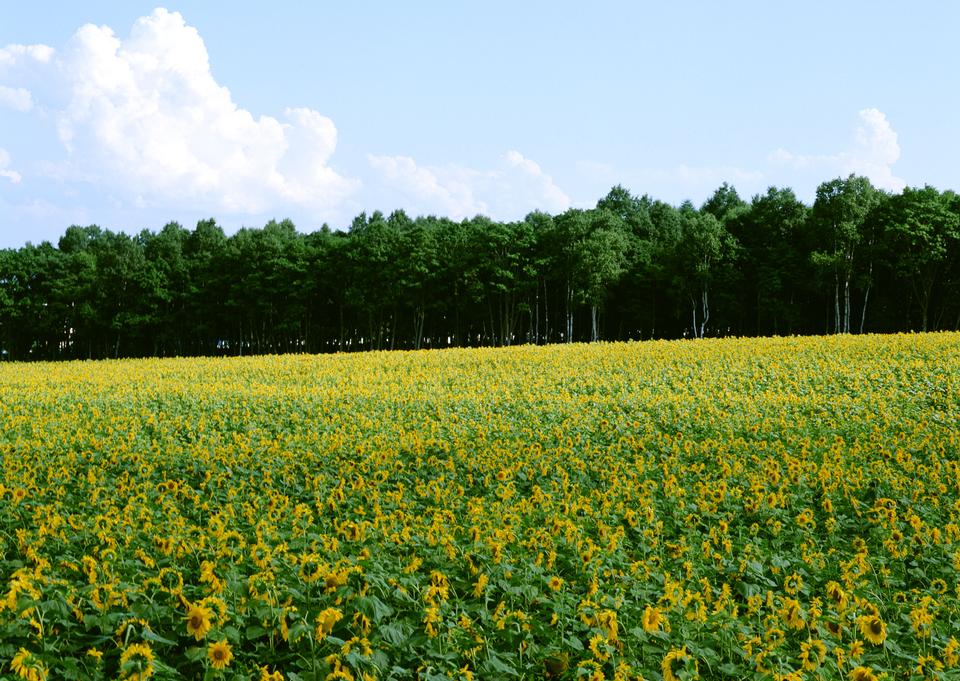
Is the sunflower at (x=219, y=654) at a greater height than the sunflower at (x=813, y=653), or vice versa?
the sunflower at (x=219, y=654)

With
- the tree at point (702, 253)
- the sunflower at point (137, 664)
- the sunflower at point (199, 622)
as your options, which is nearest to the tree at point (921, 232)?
the tree at point (702, 253)

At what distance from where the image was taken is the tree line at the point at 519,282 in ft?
156

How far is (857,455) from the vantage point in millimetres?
11359

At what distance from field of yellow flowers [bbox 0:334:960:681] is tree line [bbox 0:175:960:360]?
33.8 metres

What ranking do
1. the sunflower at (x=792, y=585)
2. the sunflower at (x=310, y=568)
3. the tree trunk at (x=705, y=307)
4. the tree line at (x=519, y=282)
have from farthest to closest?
1. the tree trunk at (x=705, y=307)
2. the tree line at (x=519, y=282)
3. the sunflower at (x=792, y=585)
4. the sunflower at (x=310, y=568)

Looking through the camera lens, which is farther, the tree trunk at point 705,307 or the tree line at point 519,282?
the tree trunk at point 705,307

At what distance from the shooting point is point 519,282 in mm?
55125

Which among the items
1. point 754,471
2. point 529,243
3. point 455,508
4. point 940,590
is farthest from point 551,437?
point 529,243

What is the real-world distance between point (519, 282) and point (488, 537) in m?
48.7

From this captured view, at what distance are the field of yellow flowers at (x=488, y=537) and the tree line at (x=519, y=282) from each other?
33758mm

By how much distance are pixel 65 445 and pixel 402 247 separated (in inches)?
1766

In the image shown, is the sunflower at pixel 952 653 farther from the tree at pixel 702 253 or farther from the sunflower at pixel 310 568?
the tree at pixel 702 253

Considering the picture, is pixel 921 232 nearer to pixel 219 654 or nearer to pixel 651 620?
pixel 651 620

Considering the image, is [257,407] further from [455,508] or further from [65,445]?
[455,508]
